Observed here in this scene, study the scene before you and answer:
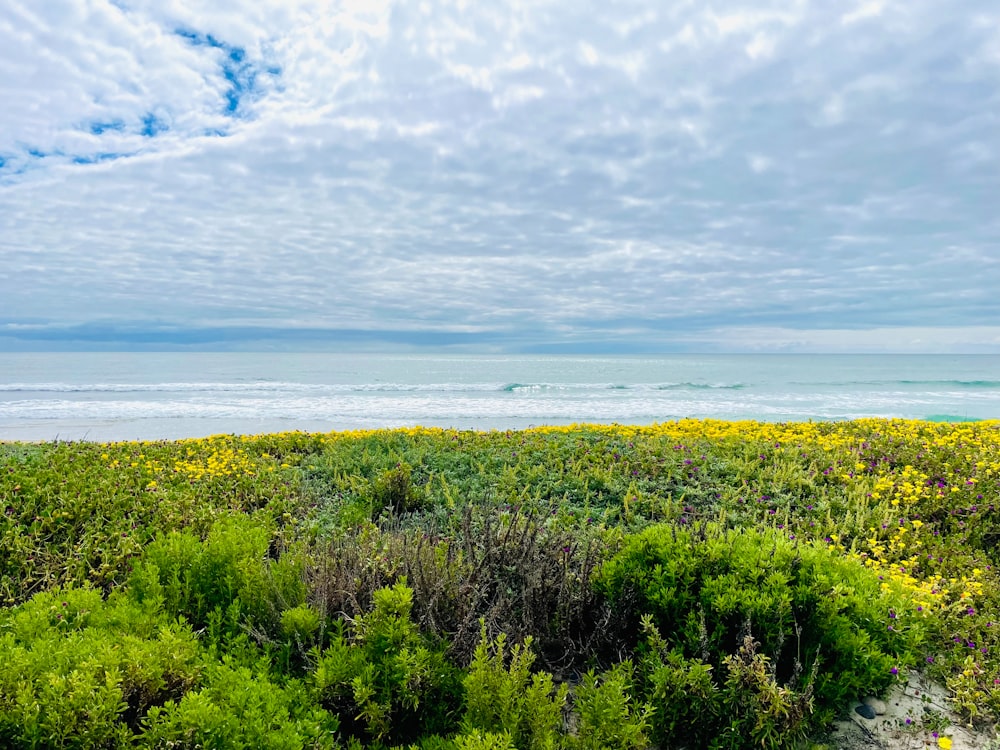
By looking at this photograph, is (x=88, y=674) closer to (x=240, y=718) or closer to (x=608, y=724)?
(x=240, y=718)

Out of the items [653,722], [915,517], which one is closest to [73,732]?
[653,722]

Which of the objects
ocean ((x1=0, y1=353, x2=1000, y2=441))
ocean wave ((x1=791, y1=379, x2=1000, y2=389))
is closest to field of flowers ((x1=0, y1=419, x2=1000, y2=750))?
ocean ((x1=0, y1=353, x2=1000, y2=441))

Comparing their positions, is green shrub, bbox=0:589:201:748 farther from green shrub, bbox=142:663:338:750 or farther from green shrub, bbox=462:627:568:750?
green shrub, bbox=462:627:568:750

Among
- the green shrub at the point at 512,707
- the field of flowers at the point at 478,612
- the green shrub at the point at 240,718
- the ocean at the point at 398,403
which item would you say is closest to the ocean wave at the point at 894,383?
the ocean at the point at 398,403

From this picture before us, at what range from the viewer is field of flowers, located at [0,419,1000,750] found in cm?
264

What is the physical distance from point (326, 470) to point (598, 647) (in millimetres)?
4886

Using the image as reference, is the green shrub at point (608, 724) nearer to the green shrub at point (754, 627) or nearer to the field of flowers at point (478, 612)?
the field of flowers at point (478, 612)

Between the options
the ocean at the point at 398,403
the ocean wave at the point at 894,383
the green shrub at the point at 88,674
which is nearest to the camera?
the green shrub at the point at 88,674

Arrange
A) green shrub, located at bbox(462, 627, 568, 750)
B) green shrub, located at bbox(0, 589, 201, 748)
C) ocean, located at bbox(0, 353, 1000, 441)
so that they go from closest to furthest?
green shrub, located at bbox(0, 589, 201, 748)
green shrub, located at bbox(462, 627, 568, 750)
ocean, located at bbox(0, 353, 1000, 441)

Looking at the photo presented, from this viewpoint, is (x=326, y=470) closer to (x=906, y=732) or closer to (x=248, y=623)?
(x=248, y=623)

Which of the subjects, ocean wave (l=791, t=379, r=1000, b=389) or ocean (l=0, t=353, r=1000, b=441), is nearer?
ocean (l=0, t=353, r=1000, b=441)

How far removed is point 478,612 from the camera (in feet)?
12.6

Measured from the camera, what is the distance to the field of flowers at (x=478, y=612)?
2643mm

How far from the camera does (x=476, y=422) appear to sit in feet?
71.6
